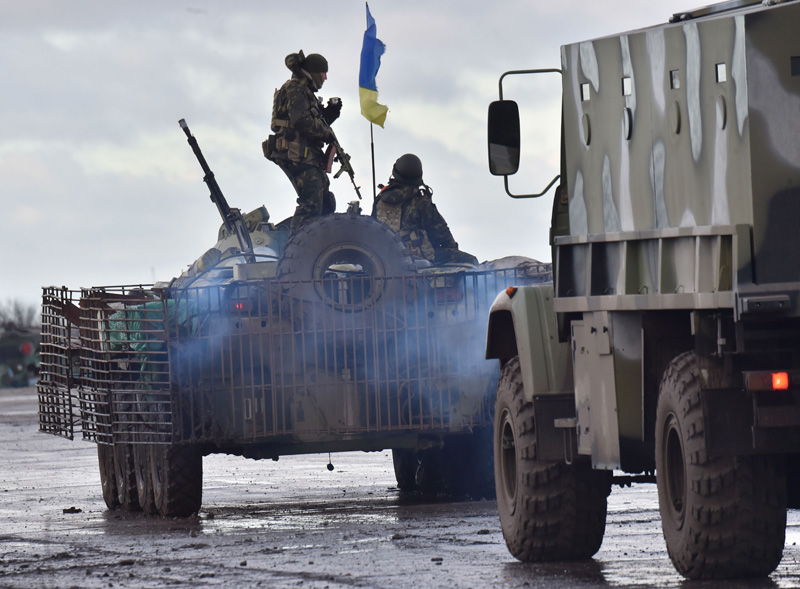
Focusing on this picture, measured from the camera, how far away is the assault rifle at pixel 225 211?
1669 cm

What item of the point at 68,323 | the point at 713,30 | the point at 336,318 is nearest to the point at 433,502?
the point at 336,318

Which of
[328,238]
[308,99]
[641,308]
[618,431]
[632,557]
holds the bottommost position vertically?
[632,557]

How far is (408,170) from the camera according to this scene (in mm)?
17547

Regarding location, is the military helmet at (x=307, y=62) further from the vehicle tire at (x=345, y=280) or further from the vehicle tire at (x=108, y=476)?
the vehicle tire at (x=108, y=476)

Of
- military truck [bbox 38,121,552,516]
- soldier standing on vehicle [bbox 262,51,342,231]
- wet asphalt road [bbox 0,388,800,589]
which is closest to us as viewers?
wet asphalt road [bbox 0,388,800,589]

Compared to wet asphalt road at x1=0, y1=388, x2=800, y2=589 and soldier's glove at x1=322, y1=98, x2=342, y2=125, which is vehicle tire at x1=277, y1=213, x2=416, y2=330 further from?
soldier's glove at x1=322, y1=98, x2=342, y2=125

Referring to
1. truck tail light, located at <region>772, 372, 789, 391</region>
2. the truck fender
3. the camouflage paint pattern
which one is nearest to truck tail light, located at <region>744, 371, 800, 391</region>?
truck tail light, located at <region>772, 372, 789, 391</region>

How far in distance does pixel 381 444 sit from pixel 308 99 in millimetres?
3617

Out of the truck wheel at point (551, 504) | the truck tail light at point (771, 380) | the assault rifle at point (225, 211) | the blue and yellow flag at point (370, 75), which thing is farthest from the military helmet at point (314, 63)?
the truck tail light at point (771, 380)

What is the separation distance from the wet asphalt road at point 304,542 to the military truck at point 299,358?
24.2 inches

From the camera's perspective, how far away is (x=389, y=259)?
49.9ft

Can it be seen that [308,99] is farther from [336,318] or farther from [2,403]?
[2,403]

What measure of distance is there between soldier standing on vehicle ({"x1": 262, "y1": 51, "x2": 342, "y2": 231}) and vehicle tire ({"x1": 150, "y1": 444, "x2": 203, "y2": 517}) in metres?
3.07

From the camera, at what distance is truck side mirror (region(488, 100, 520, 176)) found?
34.9ft
